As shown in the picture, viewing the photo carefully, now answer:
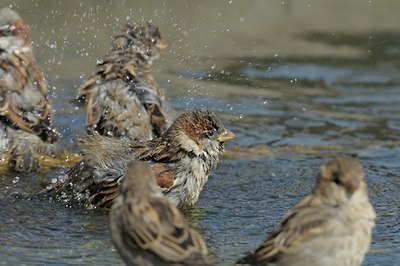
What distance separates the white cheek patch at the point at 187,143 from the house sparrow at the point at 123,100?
51.0 inches

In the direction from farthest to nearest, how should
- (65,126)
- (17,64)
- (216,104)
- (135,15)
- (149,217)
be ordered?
(135,15) → (216,104) → (65,126) → (17,64) → (149,217)

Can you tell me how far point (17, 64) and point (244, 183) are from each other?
1.97m

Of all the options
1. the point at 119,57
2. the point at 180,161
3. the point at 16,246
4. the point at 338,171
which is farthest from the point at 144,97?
the point at 338,171

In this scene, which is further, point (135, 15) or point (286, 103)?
point (135, 15)

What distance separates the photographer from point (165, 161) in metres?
6.85

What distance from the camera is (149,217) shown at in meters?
4.59

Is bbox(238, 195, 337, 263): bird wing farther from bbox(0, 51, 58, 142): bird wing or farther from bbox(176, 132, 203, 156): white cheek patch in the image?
bbox(0, 51, 58, 142): bird wing

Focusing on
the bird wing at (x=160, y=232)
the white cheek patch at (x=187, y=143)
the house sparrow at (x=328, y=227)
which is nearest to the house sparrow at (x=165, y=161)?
the white cheek patch at (x=187, y=143)

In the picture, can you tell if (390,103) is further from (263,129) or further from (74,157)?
(74,157)

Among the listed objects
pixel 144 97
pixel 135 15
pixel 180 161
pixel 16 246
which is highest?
pixel 135 15

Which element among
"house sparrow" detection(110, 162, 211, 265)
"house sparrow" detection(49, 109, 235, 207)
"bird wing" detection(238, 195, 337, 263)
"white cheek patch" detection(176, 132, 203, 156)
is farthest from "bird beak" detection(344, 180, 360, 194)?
"white cheek patch" detection(176, 132, 203, 156)

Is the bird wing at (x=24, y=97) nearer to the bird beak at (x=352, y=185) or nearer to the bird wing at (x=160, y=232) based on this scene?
the bird wing at (x=160, y=232)

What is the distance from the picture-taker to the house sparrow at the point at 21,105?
7949 mm

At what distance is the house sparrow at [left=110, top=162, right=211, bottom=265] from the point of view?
451cm
